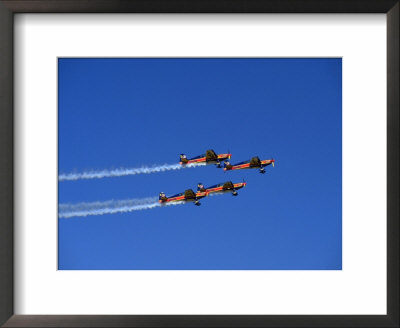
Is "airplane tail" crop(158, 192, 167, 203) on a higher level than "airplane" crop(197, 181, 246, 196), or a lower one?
lower

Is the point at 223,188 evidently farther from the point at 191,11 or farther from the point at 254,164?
the point at 191,11

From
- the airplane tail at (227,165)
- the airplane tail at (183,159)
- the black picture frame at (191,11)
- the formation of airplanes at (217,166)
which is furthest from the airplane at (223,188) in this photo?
the black picture frame at (191,11)

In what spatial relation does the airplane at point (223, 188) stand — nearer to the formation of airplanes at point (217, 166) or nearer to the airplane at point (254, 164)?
the formation of airplanes at point (217, 166)

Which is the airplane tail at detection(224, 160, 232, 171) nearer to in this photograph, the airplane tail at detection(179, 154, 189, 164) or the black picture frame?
the airplane tail at detection(179, 154, 189, 164)

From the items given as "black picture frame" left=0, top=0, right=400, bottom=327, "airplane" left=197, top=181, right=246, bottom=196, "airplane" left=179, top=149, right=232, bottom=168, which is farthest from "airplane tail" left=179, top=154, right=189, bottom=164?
"black picture frame" left=0, top=0, right=400, bottom=327

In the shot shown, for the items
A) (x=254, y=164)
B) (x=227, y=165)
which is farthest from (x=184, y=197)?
(x=254, y=164)
